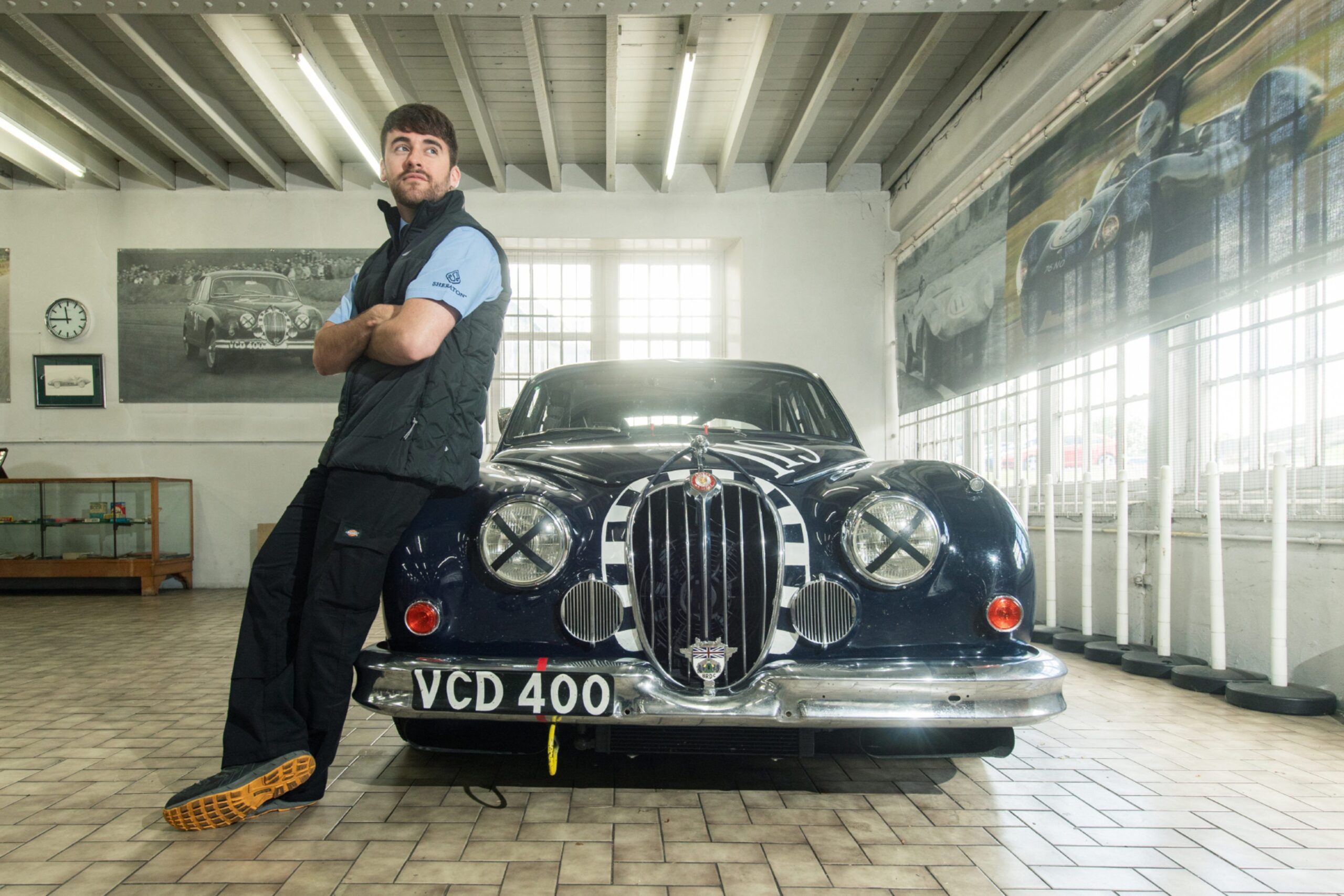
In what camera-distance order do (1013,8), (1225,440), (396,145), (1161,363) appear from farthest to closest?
(1013,8)
(1161,363)
(1225,440)
(396,145)

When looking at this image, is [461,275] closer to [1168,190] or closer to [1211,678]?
[1211,678]

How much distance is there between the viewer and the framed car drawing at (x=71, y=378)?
8609 millimetres

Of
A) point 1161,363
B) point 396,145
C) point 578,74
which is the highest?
point 578,74

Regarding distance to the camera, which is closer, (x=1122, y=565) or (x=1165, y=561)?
(x=1165, y=561)

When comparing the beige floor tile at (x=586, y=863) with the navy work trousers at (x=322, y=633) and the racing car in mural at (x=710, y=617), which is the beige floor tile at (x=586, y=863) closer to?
the racing car in mural at (x=710, y=617)

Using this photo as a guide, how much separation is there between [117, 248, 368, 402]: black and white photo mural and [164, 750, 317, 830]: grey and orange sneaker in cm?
718

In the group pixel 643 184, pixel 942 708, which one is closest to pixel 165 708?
pixel 942 708

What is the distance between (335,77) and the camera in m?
6.66

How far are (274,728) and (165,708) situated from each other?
1655mm

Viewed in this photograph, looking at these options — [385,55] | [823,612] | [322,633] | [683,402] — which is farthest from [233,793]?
[385,55]

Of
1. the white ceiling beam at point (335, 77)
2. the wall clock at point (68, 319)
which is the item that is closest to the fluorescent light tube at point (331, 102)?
the white ceiling beam at point (335, 77)

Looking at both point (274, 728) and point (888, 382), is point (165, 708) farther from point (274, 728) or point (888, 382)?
point (888, 382)

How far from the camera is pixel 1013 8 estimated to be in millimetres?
5055

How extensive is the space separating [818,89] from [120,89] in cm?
556
